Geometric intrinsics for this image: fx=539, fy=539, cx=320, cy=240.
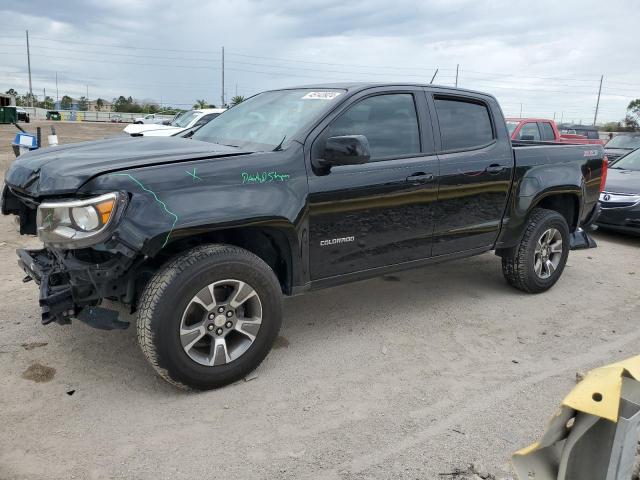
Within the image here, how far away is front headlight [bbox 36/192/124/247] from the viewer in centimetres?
284

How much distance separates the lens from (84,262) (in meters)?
3.06

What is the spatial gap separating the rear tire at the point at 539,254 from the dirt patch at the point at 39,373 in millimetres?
3925

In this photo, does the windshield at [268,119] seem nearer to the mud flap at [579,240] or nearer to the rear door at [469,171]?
the rear door at [469,171]

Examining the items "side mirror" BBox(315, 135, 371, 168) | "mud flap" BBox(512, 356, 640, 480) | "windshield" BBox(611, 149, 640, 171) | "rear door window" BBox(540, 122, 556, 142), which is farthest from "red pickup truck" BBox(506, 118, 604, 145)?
"mud flap" BBox(512, 356, 640, 480)

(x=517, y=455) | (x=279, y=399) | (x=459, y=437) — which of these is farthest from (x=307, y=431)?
(x=517, y=455)

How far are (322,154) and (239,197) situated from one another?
678 millimetres

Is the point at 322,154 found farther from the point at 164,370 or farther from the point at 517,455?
the point at 517,455

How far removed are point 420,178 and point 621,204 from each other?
517 centimetres

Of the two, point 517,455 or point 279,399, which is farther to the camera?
point 279,399

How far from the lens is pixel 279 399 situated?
3.23 metres

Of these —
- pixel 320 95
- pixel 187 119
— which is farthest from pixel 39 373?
pixel 187 119

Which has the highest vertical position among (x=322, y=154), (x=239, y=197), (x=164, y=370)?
(x=322, y=154)

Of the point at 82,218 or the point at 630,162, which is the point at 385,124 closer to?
the point at 82,218

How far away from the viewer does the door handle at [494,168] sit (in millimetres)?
4536
